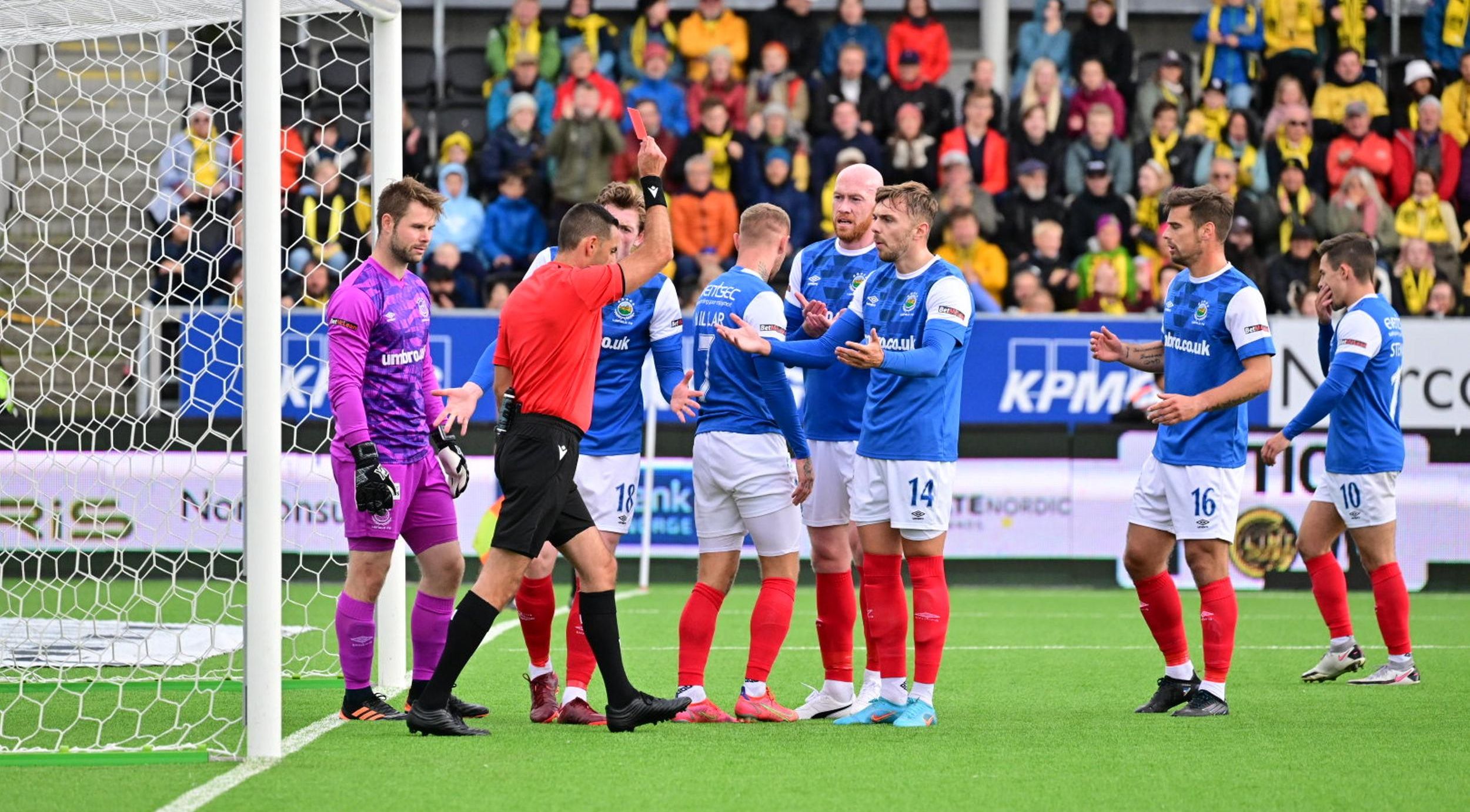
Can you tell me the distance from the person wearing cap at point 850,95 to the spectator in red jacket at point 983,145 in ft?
2.64

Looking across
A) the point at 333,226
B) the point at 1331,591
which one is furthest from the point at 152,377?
the point at 1331,591

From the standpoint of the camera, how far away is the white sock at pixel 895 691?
7.38 m

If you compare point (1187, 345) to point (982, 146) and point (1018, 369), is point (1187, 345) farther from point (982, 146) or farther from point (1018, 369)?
point (982, 146)

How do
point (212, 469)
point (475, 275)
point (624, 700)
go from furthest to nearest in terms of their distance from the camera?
point (475, 275) < point (212, 469) < point (624, 700)

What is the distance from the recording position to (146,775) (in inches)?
233

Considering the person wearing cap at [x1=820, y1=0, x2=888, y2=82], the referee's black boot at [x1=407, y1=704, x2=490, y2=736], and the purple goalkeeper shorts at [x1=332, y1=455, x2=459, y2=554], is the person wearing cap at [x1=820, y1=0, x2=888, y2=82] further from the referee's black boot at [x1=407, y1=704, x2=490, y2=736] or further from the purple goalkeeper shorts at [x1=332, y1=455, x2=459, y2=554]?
the referee's black boot at [x1=407, y1=704, x2=490, y2=736]

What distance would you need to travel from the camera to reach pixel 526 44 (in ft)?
60.7

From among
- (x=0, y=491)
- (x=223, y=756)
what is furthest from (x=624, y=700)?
(x=0, y=491)

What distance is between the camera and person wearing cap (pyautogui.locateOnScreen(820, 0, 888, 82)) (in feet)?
61.2

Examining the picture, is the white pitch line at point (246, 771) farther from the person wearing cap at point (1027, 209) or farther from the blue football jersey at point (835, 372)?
the person wearing cap at point (1027, 209)

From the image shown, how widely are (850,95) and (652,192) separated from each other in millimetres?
11792

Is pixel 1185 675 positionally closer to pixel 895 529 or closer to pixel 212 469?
pixel 895 529

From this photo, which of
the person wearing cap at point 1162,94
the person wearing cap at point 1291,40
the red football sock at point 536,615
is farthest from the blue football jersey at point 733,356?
the person wearing cap at point 1291,40

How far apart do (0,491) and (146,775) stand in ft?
19.0
